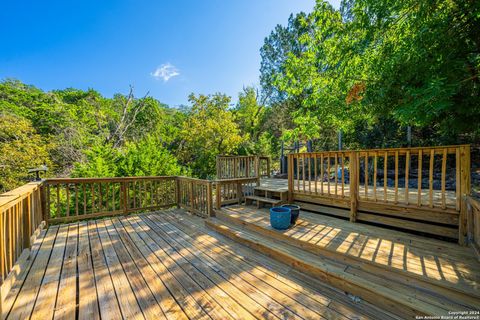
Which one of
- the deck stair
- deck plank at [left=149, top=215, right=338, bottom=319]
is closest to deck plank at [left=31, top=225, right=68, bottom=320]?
deck plank at [left=149, top=215, right=338, bottom=319]

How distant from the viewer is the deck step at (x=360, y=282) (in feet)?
5.15

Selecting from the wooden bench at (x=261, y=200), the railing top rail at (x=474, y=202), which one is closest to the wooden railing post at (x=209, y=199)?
the wooden bench at (x=261, y=200)

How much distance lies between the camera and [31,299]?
1845 millimetres

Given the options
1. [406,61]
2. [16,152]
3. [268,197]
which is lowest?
[268,197]

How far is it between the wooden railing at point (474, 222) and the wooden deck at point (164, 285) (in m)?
1.50

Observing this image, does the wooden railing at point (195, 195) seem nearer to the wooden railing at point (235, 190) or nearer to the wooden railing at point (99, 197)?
the wooden railing at point (99, 197)

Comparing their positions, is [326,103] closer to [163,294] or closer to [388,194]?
[388,194]

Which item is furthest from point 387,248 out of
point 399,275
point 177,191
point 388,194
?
point 177,191

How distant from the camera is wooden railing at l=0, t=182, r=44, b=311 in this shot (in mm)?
1834

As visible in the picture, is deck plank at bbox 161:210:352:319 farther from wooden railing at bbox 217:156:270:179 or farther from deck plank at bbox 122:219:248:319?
wooden railing at bbox 217:156:270:179

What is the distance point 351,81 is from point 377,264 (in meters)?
3.81

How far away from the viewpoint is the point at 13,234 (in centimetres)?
225

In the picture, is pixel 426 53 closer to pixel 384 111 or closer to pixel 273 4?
pixel 384 111

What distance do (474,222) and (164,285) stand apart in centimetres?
361
